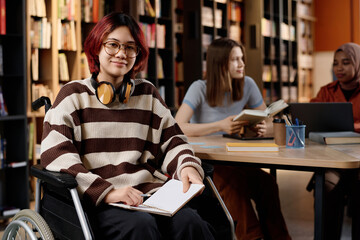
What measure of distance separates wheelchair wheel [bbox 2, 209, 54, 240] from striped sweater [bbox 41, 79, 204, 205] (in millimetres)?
156

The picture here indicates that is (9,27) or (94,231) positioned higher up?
(9,27)

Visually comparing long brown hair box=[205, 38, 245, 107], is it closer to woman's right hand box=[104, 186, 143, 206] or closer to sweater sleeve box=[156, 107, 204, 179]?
sweater sleeve box=[156, 107, 204, 179]

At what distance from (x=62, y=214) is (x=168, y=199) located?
353 millimetres

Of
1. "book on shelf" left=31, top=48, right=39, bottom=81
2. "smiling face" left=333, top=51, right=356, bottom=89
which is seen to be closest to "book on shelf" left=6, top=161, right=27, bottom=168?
"book on shelf" left=31, top=48, right=39, bottom=81

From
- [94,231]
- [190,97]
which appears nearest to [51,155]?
[94,231]

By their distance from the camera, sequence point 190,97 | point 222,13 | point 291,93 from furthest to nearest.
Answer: point 291,93 → point 222,13 → point 190,97

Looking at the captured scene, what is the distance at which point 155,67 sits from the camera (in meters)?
4.77

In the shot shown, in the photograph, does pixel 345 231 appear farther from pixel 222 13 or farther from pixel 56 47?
pixel 222 13

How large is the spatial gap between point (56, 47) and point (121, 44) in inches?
95.3

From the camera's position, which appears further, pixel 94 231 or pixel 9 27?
pixel 9 27

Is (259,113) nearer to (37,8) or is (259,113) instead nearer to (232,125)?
(232,125)

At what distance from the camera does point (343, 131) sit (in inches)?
88.9

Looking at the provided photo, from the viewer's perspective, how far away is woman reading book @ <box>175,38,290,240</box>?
2.27 m

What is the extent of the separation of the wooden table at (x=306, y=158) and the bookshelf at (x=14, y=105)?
1947mm
